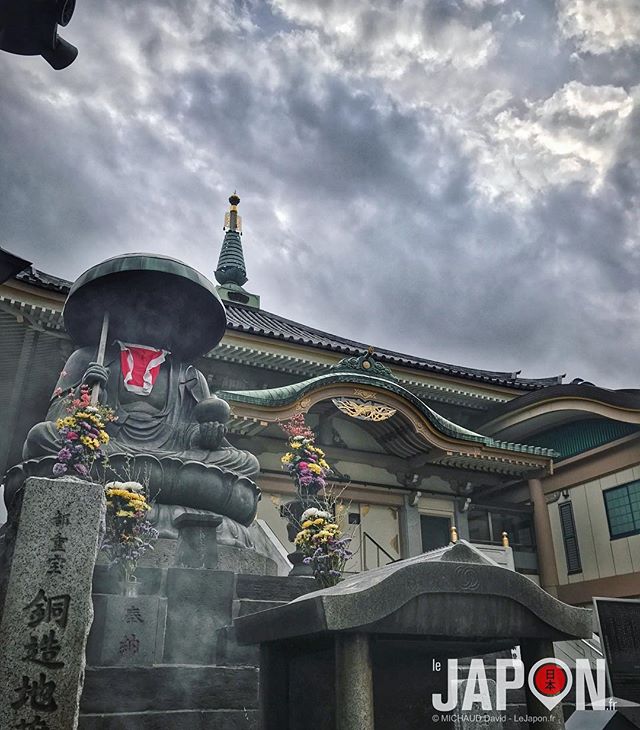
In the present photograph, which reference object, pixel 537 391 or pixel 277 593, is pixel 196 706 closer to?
pixel 277 593

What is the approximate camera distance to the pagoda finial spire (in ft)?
72.3

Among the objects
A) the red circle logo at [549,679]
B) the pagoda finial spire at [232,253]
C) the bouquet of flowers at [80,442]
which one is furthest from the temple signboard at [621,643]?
the pagoda finial spire at [232,253]

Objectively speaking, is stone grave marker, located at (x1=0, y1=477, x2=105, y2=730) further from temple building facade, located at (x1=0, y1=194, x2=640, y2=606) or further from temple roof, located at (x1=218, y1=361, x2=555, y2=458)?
temple building facade, located at (x1=0, y1=194, x2=640, y2=606)

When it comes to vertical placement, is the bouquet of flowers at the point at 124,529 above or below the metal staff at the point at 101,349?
below

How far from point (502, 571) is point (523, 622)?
0.94ft

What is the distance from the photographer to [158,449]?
8188 millimetres

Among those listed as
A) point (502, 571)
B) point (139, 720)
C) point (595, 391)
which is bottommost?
point (139, 720)

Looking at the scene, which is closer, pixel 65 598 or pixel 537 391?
pixel 65 598

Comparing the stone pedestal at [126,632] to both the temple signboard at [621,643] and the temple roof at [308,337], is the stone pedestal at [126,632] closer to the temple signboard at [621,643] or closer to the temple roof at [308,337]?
the temple signboard at [621,643]

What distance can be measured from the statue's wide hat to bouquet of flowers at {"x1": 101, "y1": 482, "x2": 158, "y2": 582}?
3.93m

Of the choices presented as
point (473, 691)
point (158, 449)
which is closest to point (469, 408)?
point (158, 449)

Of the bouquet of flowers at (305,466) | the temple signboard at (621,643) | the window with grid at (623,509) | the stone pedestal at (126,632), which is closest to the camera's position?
the stone pedestal at (126,632)

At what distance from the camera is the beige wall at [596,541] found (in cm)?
1388

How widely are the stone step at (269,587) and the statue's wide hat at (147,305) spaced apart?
432cm
